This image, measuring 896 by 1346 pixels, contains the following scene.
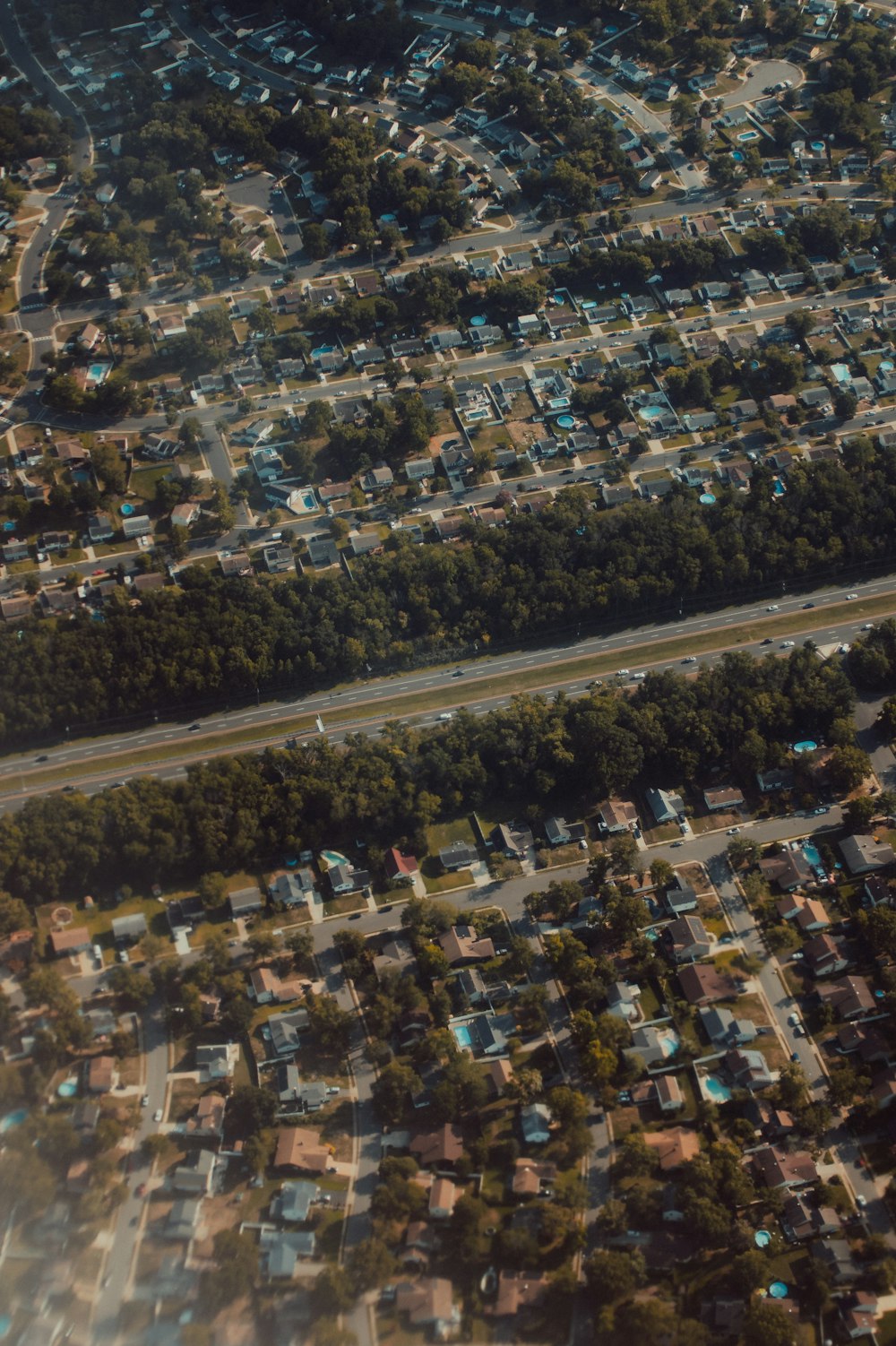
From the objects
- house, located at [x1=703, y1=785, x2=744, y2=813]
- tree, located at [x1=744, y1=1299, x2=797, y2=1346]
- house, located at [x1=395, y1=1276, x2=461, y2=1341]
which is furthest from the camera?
house, located at [x1=703, y1=785, x2=744, y2=813]

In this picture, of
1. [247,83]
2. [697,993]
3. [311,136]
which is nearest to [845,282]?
[311,136]

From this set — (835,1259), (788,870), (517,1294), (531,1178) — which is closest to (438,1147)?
(531,1178)

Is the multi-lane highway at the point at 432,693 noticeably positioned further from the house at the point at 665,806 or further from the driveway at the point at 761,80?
the driveway at the point at 761,80

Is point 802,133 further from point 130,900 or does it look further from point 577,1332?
point 577,1332

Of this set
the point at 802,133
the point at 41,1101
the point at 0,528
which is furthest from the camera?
the point at 802,133

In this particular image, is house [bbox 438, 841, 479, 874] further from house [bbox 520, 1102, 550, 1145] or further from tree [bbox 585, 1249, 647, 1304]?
tree [bbox 585, 1249, 647, 1304]

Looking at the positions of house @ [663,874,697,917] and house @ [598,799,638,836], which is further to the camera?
house @ [598,799,638,836]

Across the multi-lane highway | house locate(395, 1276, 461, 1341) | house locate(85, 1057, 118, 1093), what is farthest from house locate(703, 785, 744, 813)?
house locate(85, 1057, 118, 1093)
